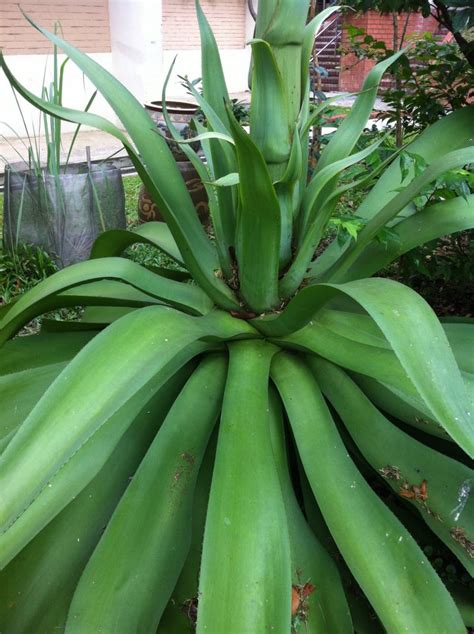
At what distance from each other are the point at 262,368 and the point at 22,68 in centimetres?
751

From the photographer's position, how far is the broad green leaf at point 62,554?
3.42 ft

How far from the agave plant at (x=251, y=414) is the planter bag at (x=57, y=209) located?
135 centimetres

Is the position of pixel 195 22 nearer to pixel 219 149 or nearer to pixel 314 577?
pixel 219 149

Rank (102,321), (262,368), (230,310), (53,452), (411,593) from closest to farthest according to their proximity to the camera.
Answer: (53,452)
(411,593)
(262,368)
(230,310)
(102,321)

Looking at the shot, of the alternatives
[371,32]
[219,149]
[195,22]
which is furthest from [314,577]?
[195,22]

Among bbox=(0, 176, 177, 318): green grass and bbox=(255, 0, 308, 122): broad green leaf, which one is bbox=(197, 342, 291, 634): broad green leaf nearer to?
bbox=(255, 0, 308, 122): broad green leaf

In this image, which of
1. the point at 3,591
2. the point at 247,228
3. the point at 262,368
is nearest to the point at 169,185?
the point at 247,228

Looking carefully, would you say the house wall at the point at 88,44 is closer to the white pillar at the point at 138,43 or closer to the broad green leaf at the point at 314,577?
the white pillar at the point at 138,43

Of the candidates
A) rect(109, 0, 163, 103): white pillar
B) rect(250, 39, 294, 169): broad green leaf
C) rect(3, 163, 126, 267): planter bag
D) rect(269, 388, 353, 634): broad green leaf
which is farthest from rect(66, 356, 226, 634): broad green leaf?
rect(109, 0, 163, 103): white pillar

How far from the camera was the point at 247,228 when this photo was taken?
1.30m

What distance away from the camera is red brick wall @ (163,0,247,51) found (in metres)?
9.22

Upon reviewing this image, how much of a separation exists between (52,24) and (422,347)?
26.4ft

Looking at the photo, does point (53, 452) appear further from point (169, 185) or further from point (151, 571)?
point (169, 185)

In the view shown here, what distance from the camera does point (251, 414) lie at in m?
1.16
